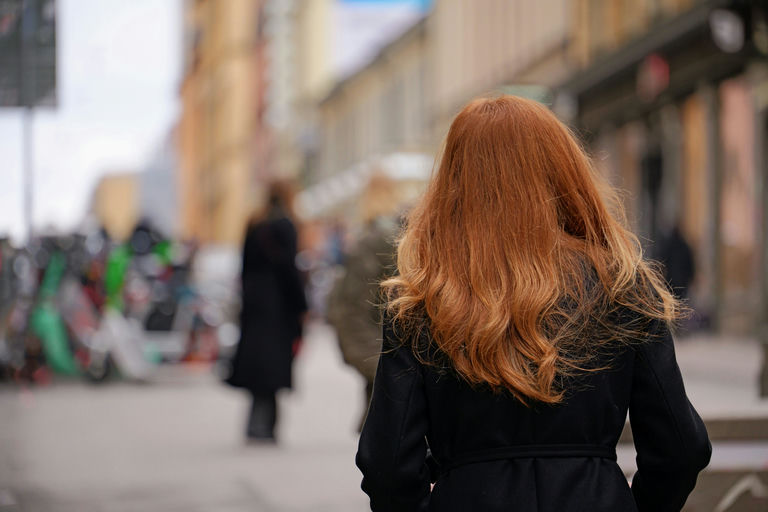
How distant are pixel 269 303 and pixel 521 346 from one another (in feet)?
25.0

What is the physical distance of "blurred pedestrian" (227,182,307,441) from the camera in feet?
32.7

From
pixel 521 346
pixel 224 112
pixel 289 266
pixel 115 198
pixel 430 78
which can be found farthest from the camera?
pixel 115 198

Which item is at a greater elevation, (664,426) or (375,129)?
(375,129)

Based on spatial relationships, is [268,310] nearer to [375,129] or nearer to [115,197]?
[375,129]

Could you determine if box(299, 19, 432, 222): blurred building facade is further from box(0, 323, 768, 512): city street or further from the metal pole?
the metal pole

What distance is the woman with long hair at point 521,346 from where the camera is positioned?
265cm

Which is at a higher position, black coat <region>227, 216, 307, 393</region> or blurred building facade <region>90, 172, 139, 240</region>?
blurred building facade <region>90, 172, 139, 240</region>

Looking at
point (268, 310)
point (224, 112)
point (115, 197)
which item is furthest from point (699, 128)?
point (115, 197)

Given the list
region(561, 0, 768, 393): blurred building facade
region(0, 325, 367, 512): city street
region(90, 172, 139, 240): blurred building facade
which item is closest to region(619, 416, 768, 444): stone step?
region(0, 325, 367, 512): city street

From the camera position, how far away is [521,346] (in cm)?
266

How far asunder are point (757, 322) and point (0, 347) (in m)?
9.14

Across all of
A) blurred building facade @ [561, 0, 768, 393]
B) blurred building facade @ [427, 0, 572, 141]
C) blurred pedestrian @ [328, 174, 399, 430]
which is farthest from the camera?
blurred building facade @ [427, 0, 572, 141]

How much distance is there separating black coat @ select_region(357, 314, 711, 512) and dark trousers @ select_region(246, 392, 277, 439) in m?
7.27

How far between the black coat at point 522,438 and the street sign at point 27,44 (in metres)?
4.46
